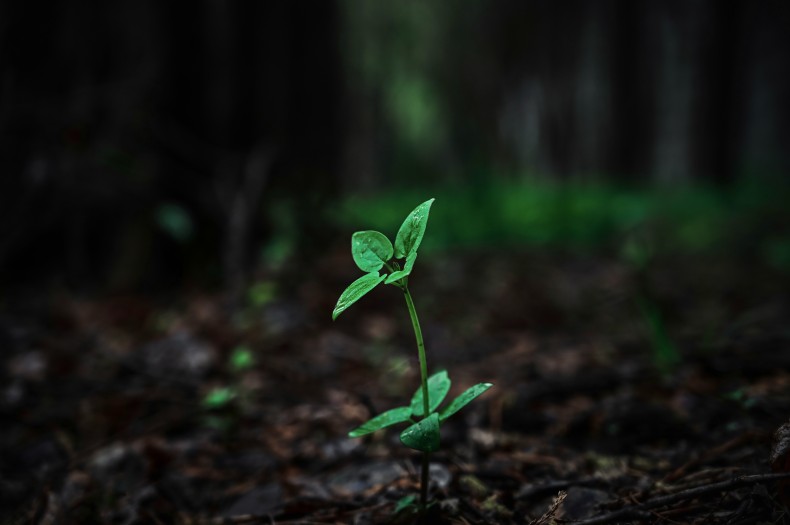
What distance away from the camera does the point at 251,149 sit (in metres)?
3.29

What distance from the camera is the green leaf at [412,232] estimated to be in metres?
0.88

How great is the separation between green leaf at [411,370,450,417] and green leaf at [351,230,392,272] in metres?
0.26

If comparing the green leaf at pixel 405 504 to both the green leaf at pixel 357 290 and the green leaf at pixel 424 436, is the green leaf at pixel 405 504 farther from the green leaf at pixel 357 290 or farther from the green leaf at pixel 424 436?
the green leaf at pixel 357 290

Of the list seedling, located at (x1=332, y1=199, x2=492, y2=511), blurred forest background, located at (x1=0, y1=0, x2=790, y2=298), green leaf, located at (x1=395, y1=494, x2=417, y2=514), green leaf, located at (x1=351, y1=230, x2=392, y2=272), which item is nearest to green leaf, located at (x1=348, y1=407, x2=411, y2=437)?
seedling, located at (x1=332, y1=199, x2=492, y2=511)

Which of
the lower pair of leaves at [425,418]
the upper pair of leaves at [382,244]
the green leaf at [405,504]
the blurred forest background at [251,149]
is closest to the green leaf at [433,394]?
the lower pair of leaves at [425,418]

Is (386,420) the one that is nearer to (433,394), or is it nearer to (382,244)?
(433,394)

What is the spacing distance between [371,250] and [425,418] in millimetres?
309

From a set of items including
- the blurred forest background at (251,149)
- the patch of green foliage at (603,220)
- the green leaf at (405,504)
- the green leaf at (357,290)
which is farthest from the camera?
the patch of green foliage at (603,220)

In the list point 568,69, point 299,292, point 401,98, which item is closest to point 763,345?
point 299,292

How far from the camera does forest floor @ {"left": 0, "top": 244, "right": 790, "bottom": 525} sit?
102 cm

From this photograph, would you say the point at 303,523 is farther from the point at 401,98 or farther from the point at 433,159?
the point at 433,159

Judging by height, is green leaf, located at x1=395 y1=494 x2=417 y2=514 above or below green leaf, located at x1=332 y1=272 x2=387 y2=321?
below

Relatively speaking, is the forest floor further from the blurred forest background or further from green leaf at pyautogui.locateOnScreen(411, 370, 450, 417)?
the blurred forest background

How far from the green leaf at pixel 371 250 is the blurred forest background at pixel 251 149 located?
1778 millimetres
